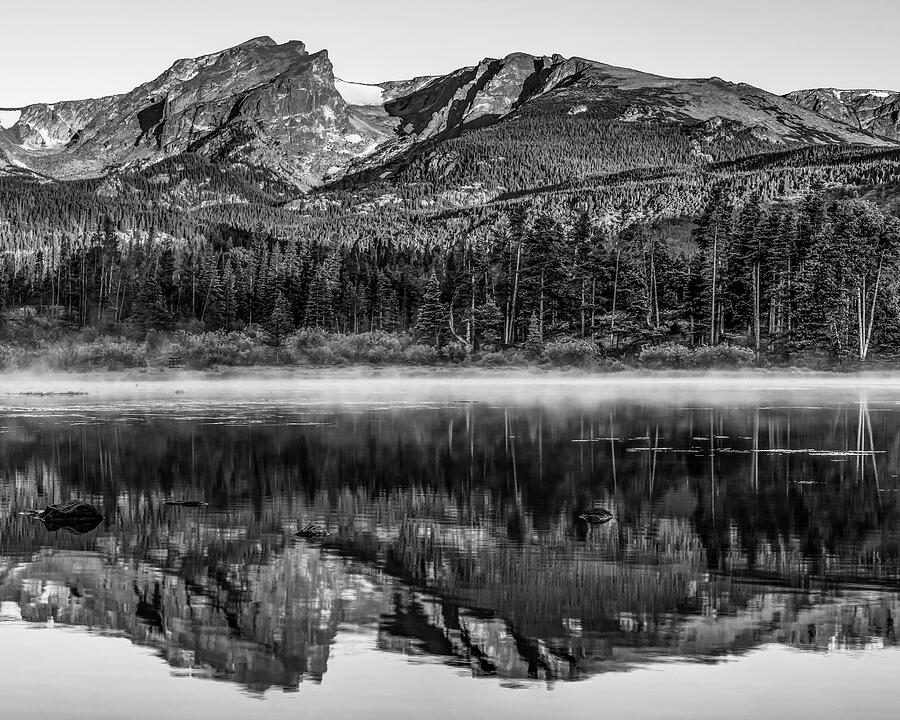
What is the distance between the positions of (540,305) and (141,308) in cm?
4602

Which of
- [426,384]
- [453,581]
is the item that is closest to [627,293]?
[426,384]

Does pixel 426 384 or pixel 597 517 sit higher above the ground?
pixel 597 517

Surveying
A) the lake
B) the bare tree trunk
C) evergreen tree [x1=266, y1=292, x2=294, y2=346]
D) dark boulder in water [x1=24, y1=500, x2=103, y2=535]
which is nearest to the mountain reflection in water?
the lake

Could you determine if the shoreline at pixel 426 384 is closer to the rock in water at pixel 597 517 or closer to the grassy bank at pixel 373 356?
the grassy bank at pixel 373 356

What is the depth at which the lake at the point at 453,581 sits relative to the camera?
913 cm

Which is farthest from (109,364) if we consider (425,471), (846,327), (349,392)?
(425,471)

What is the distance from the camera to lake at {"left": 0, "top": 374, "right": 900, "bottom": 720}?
30.0 ft

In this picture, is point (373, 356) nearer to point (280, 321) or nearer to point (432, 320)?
point (432, 320)

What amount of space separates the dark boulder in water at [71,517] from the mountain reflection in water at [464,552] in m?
0.32

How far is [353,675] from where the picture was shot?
9438 millimetres

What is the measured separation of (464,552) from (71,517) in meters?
6.41

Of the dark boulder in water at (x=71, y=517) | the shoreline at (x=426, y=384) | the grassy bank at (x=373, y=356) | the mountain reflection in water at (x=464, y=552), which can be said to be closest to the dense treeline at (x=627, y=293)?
the grassy bank at (x=373, y=356)

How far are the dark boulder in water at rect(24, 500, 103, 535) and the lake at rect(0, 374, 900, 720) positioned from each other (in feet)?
0.86

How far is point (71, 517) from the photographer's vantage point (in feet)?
55.6
